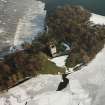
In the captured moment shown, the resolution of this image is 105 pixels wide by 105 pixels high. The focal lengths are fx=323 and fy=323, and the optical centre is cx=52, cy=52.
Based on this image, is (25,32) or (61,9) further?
(61,9)

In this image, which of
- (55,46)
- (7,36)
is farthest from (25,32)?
(55,46)

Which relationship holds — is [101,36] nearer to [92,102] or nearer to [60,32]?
[60,32]

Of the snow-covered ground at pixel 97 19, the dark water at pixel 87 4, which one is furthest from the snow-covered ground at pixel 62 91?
the dark water at pixel 87 4

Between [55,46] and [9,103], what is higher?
[55,46]

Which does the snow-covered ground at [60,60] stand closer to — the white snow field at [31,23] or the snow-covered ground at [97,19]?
the white snow field at [31,23]

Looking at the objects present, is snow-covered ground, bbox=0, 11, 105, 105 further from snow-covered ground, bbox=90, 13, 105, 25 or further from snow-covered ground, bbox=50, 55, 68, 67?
snow-covered ground, bbox=90, 13, 105, 25

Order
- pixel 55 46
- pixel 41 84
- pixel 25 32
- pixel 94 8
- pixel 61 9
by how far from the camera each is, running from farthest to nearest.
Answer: pixel 94 8 → pixel 61 9 → pixel 25 32 → pixel 55 46 → pixel 41 84
